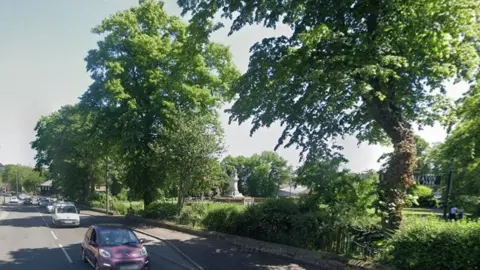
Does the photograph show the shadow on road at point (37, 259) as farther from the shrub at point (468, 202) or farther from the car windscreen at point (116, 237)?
the shrub at point (468, 202)

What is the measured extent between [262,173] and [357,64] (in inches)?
3458

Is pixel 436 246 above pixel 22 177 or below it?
above

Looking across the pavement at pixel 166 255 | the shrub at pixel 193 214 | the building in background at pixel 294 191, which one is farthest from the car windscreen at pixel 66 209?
the building in background at pixel 294 191

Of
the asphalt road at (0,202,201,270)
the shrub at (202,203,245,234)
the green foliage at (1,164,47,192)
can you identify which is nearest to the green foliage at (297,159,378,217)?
the shrub at (202,203,245,234)

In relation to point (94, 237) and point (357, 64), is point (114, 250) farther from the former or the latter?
point (357, 64)

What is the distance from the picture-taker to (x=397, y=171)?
40.0ft

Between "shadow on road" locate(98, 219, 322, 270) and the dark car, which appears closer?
the dark car

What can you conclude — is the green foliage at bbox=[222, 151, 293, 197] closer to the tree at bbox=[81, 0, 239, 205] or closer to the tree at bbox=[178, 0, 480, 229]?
the tree at bbox=[81, 0, 239, 205]

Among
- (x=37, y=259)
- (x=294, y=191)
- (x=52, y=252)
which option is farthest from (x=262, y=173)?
(x=37, y=259)

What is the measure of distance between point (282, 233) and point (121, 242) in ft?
19.3

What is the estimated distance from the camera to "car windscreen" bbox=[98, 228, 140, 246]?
12859mm

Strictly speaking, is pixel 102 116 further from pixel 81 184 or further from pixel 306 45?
pixel 81 184

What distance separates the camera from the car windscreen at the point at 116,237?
42.2ft

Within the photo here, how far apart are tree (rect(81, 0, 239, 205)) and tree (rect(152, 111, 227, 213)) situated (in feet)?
12.3
